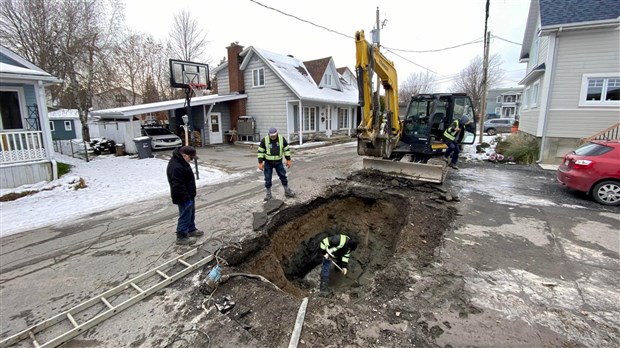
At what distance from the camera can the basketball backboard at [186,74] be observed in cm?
991

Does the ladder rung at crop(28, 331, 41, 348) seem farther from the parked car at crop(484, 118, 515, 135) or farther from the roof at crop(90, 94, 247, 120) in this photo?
the parked car at crop(484, 118, 515, 135)

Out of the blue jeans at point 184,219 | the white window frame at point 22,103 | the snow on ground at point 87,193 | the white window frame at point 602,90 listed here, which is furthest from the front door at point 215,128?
the white window frame at point 602,90

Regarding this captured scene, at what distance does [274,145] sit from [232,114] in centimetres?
1496

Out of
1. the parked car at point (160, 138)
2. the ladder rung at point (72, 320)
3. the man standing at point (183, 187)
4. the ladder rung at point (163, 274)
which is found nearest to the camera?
the ladder rung at point (72, 320)

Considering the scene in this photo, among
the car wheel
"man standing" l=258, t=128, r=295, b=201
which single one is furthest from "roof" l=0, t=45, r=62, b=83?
the car wheel

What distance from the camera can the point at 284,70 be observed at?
18938 millimetres

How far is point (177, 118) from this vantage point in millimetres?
19453

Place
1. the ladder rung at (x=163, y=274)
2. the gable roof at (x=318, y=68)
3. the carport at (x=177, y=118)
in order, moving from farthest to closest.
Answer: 1. the gable roof at (x=318, y=68)
2. the carport at (x=177, y=118)
3. the ladder rung at (x=163, y=274)

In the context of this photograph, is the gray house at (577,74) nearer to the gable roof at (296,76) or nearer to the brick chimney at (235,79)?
the gable roof at (296,76)

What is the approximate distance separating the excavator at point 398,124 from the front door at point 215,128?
13557 millimetres

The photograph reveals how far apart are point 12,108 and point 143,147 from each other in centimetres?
464

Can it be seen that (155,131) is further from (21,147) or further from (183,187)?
(183,187)

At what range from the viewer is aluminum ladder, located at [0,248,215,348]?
284cm

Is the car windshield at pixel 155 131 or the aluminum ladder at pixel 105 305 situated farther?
the car windshield at pixel 155 131
